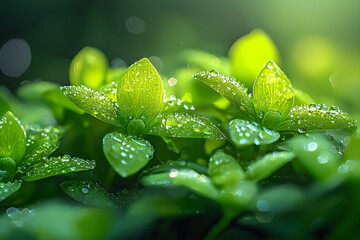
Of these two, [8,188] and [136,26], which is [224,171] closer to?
[8,188]

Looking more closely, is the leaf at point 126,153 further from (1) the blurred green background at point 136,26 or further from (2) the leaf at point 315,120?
(1) the blurred green background at point 136,26

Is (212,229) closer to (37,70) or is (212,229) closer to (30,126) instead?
(30,126)

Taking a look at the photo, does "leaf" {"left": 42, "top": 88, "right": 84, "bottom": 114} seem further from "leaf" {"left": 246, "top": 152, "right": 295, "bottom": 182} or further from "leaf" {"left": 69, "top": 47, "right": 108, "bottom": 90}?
"leaf" {"left": 246, "top": 152, "right": 295, "bottom": 182}

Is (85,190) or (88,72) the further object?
(88,72)

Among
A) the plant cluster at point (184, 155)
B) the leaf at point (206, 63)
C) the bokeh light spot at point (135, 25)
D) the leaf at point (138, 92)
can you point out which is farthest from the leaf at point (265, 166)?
the bokeh light spot at point (135, 25)

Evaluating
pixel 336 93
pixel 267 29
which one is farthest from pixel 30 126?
pixel 267 29

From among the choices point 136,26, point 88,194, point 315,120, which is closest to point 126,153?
point 88,194

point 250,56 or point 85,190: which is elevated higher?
point 250,56

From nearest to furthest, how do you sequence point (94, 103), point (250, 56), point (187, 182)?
1. point (187, 182)
2. point (94, 103)
3. point (250, 56)
